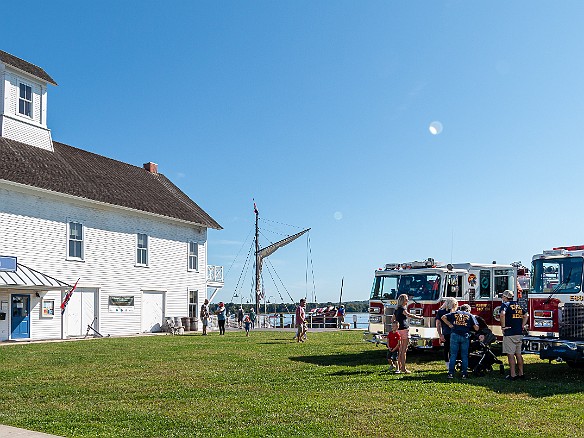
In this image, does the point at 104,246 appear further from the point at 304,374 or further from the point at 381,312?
the point at 304,374

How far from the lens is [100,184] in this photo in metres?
31.3

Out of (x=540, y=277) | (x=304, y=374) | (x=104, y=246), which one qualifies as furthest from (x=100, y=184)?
(x=540, y=277)

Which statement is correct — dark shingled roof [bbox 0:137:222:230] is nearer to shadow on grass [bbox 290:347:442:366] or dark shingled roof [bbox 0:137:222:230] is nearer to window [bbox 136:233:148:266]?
window [bbox 136:233:148:266]

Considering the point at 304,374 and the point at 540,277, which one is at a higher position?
the point at 540,277

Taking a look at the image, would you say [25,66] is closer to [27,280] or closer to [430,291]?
[27,280]

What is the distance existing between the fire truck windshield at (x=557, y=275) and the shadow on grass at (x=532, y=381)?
1.85m

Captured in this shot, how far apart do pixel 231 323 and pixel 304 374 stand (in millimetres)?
32151

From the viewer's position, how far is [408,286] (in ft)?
61.3

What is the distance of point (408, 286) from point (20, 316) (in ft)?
52.3

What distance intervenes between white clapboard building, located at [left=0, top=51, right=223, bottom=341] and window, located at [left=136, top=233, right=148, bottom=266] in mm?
50

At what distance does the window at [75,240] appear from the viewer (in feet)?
93.8

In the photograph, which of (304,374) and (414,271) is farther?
(414,271)

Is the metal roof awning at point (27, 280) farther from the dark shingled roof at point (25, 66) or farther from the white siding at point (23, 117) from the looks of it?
the dark shingled roof at point (25, 66)

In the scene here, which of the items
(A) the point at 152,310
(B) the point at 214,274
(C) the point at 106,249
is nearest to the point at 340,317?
(B) the point at 214,274
